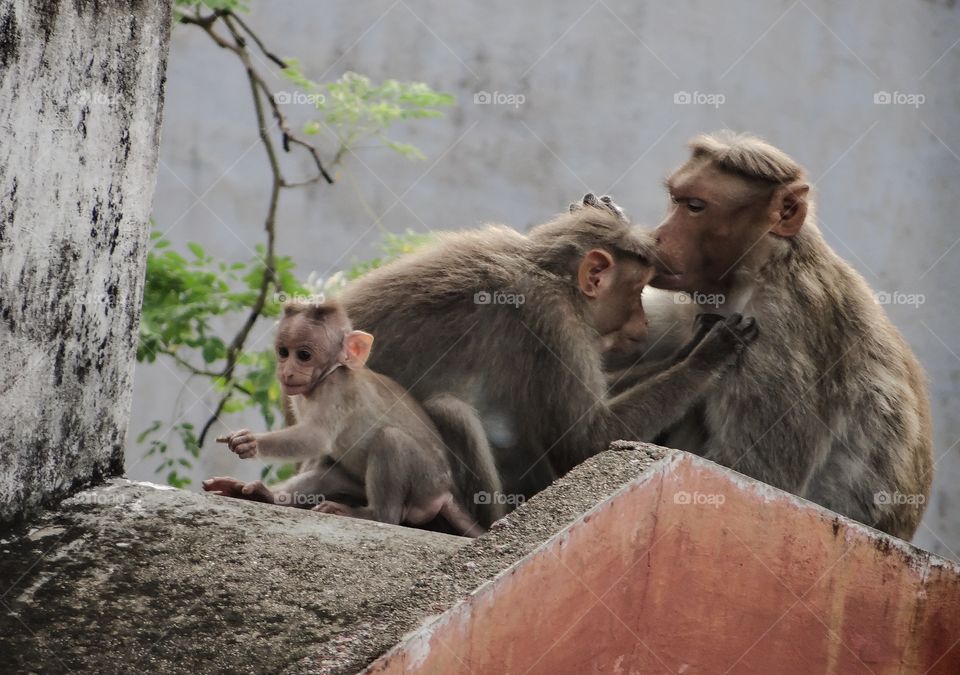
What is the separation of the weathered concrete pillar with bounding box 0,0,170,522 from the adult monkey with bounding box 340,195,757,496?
3.65 feet

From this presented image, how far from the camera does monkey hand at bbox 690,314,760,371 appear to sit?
4.45m

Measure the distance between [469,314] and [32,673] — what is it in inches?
85.8

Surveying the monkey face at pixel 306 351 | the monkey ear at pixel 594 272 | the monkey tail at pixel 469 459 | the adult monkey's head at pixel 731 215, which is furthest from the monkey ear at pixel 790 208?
the monkey face at pixel 306 351

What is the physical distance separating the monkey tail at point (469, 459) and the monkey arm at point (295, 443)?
0.40 metres

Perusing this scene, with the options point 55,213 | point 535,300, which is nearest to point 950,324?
point 535,300

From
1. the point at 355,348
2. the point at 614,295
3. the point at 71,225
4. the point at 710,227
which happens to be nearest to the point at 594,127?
the point at 710,227

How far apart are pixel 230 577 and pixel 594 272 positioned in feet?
6.47

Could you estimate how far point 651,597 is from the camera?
306 cm

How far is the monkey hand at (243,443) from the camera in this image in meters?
3.83

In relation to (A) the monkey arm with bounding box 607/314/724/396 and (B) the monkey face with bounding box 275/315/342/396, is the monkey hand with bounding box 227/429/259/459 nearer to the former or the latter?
(B) the monkey face with bounding box 275/315/342/396

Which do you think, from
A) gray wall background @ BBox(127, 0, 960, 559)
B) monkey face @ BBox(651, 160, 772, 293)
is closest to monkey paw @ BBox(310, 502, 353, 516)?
monkey face @ BBox(651, 160, 772, 293)

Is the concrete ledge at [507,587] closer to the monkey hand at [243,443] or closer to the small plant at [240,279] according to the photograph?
the monkey hand at [243,443]

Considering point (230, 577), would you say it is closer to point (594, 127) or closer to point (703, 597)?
point (703, 597)

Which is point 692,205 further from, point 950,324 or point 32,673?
point 950,324
